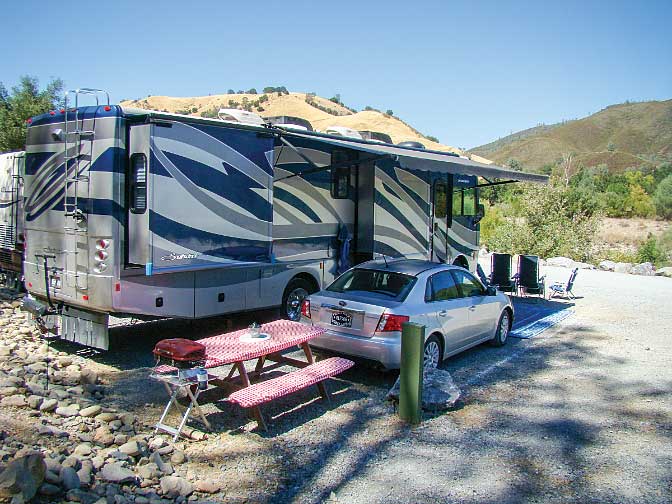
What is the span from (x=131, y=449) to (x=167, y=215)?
10.7ft

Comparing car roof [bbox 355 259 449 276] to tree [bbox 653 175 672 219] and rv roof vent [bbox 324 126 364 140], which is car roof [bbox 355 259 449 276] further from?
tree [bbox 653 175 672 219]

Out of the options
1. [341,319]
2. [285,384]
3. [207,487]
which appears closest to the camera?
[207,487]

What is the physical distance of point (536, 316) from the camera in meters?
12.1

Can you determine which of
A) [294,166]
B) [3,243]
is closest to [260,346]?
[294,166]

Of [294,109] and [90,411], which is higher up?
[294,109]

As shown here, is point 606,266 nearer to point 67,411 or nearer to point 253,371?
point 253,371

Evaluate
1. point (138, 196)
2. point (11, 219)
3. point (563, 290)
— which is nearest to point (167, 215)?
point (138, 196)

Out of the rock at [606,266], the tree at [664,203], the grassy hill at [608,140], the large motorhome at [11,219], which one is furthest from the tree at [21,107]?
the grassy hill at [608,140]

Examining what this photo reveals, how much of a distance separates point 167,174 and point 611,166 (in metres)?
79.3

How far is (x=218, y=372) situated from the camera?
24.4 ft

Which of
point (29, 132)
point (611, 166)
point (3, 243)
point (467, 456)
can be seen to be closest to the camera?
point (467, 456)

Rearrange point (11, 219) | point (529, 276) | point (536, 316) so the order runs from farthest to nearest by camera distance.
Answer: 1. point (529, 276)
2. point (11, 219)
3. point (536, 316)

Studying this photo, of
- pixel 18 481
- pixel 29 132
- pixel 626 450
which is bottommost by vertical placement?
pixel 626 450

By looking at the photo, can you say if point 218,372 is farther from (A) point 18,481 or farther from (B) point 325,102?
(B) point 325,102
